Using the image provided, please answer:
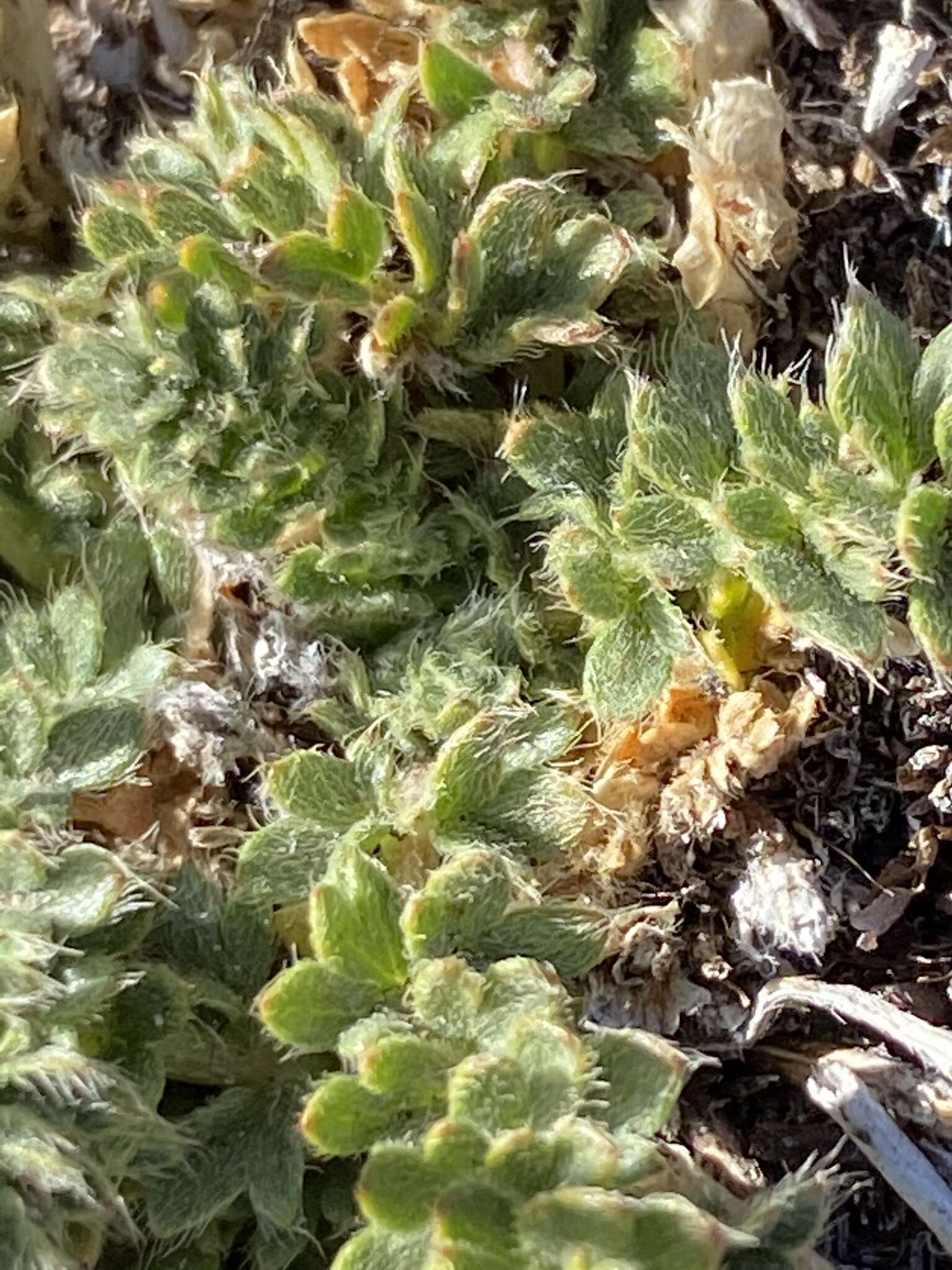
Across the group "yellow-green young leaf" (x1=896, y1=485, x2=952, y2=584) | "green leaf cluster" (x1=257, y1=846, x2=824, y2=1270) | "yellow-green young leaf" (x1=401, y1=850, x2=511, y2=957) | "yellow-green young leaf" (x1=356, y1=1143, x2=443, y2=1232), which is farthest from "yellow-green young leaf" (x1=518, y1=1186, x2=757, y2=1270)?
"yellow-green young leaf" (x1=896, y1=485, x2=952, y2=584)

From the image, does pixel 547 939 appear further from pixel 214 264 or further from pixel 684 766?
pixel 214 264

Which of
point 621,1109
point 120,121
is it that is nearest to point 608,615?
point 621,1109

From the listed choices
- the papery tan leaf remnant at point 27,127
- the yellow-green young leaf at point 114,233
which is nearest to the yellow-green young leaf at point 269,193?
the yellow-green young leaf at point 114,233

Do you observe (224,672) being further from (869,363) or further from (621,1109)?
(869,363)

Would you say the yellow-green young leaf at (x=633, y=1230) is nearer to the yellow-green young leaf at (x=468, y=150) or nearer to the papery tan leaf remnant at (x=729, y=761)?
the papery tan leaf remnant at (x=729, y=761)

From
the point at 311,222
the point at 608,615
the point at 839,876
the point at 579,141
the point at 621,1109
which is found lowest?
the point at 839,876

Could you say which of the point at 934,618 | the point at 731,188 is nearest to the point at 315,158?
the point at 731,188
